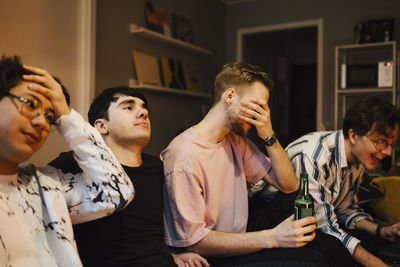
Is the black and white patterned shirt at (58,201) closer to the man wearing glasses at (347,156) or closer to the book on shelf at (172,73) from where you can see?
the man wearing glasses at (347,156)

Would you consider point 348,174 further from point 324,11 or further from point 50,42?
point 324,11

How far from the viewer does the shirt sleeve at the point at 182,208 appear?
120cm

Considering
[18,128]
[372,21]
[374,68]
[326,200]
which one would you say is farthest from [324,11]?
[18,128]

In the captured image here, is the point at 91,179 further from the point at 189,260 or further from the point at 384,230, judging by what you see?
the point at 384,230

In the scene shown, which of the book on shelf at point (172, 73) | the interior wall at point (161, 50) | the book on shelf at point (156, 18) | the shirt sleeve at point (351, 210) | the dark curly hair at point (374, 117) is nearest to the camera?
the dark curly hair at point (374, 117)

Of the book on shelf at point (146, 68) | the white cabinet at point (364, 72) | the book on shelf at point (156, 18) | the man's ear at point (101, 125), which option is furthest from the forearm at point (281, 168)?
the white cabinet at point (364, 72)

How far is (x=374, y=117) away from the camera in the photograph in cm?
162

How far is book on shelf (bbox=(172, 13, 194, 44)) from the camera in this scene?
13.0ft

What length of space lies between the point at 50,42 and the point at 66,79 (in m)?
0.29

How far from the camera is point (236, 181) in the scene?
4.69 feet

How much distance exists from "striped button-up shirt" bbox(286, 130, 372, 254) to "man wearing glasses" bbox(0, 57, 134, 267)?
89 cm

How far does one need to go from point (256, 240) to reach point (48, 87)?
0.80 m

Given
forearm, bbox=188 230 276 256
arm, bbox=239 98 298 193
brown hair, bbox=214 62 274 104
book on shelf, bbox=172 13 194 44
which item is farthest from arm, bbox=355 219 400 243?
book on shelf, bbox=172 13 194 44

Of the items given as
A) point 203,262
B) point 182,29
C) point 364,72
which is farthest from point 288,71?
point 203,262
